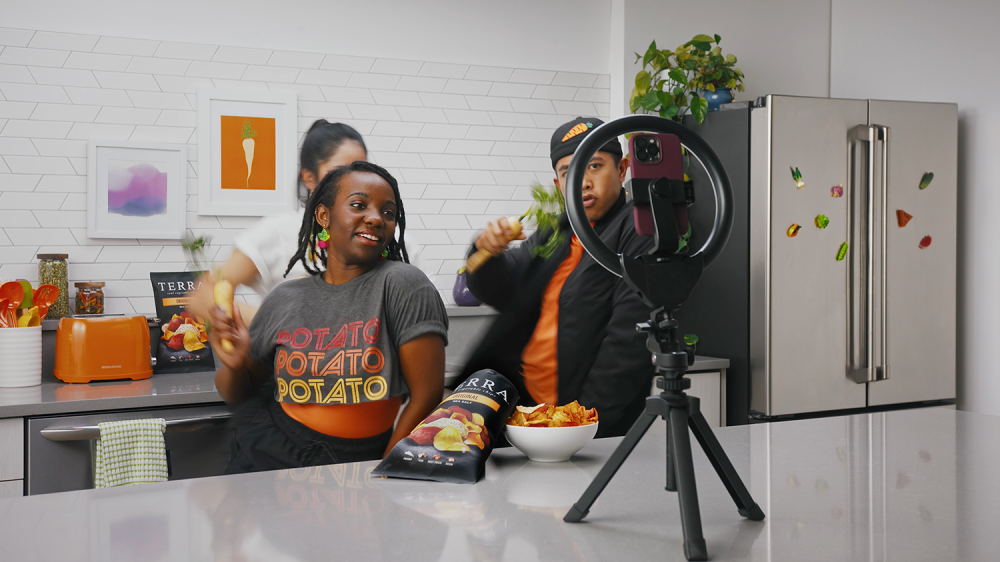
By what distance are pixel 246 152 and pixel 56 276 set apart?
0.80m

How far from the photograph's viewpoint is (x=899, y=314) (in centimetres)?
310

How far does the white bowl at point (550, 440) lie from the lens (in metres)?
1.01

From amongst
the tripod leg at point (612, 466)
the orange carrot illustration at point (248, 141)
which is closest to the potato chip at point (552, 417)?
the tripod leg at point (612, 466)

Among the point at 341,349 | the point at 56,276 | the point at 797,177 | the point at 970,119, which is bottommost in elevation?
the point at 341,349

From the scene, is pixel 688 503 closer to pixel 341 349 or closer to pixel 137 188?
pixel 341 349

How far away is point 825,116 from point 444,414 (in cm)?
258

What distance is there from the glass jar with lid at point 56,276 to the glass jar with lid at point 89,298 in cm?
4

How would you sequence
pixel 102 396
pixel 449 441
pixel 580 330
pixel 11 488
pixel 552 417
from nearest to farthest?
pixel 449 441, pixel 552 417, pixel 580 330, pixel 11 488, pixel 102 396

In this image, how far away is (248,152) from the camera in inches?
114

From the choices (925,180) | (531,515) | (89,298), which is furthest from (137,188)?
(925,180)

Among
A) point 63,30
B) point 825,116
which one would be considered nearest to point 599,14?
point 825,116

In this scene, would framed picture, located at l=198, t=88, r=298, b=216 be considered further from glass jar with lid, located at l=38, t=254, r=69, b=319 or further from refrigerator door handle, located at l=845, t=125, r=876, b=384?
refrigerator door handle, located at l=845, t=125, r=876, b=384

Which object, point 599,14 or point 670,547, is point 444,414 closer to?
point 670,547

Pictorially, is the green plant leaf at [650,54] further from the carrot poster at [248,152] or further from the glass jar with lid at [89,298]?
the glass jar with lid at [89,298]
